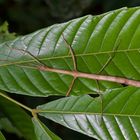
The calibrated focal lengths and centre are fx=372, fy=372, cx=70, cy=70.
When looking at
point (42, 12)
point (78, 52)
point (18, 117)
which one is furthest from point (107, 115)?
point (42, 12)

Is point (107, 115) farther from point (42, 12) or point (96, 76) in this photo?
point (42, 12)

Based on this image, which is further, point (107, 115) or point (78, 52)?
point (78, 52)

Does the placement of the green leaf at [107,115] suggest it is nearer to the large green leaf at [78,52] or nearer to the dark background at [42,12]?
the large green leaf at [78,52]

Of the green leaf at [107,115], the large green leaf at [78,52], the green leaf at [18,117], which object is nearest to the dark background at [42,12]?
the green leaf at [18,117]

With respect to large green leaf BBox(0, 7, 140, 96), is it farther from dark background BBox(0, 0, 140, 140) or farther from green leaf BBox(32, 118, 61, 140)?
dark background BBox(0, 0, 140, 140)

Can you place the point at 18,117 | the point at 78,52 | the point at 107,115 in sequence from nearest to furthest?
the point at 107,115 < the point at 78,52 < the point at 18,117

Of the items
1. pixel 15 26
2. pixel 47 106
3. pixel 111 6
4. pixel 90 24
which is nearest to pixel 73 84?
pixel 47 106

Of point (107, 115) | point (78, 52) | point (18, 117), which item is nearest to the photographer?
point (107, 115)
